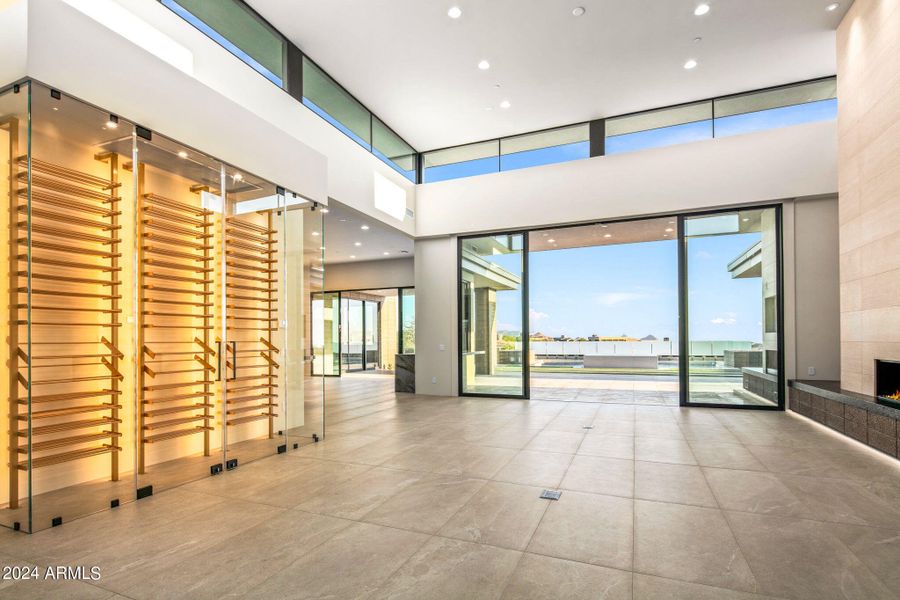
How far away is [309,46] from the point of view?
668cm

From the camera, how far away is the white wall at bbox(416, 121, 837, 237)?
293 inches

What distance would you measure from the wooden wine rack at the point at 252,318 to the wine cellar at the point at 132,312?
0.02 m

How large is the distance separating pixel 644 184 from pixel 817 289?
10.4 feet

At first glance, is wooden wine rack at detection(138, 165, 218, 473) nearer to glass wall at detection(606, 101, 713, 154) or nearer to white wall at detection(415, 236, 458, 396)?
white wall at detection(415, 236, 458, 396)

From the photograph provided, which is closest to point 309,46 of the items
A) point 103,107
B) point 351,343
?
point 103,107

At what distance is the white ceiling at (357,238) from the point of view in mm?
8609

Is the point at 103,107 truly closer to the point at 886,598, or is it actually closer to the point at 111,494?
the point at 111,494

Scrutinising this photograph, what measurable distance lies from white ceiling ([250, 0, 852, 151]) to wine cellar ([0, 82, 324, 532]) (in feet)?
8.76

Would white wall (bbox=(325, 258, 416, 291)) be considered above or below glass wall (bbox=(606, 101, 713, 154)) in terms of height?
below

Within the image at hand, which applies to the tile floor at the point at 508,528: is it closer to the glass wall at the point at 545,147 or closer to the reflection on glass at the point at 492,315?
the reflection on glass at the point at 492,315

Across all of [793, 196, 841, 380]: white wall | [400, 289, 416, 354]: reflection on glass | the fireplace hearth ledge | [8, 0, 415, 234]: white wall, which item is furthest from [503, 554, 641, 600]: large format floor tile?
[400, 289, 416, 354]: reflection on glass

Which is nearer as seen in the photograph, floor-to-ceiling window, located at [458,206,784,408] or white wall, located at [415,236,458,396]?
floor-to-ceiling window, located at [458,206,784,408]

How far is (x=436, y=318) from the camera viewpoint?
1009 centimetres

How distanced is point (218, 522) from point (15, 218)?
268 cm
